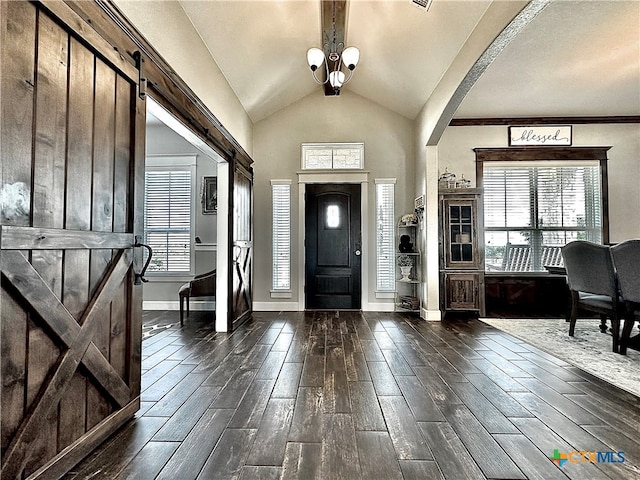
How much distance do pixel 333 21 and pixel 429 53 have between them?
1.19 metres

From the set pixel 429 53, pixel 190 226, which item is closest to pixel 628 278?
pixel 429 53

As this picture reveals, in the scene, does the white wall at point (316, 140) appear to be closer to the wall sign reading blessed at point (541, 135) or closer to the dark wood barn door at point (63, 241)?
the wall sign reading blessed at point (541, 135)

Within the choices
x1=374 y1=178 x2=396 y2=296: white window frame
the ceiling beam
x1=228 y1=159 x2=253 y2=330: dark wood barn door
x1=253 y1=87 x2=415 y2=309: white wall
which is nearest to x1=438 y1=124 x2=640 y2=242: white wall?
x1=253 y1=87 x2=415 y2=309: white wall

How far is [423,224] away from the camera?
17.6ft

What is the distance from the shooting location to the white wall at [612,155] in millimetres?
5844

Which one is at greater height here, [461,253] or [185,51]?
[185,51]

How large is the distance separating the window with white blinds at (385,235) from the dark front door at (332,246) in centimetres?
33

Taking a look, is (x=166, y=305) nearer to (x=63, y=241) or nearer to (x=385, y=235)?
(x=385, y=235)

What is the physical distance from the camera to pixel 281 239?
19.3 feet

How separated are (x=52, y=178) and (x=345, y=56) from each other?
128 inches

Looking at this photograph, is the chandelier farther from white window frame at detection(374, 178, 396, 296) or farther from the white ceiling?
white window frame at detection(374, 178, 396, 296)

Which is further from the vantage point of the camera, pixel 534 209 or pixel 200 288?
pixel 534 209

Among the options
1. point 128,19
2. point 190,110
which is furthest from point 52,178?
point 190,110

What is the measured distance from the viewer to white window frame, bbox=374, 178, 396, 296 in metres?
5.81
